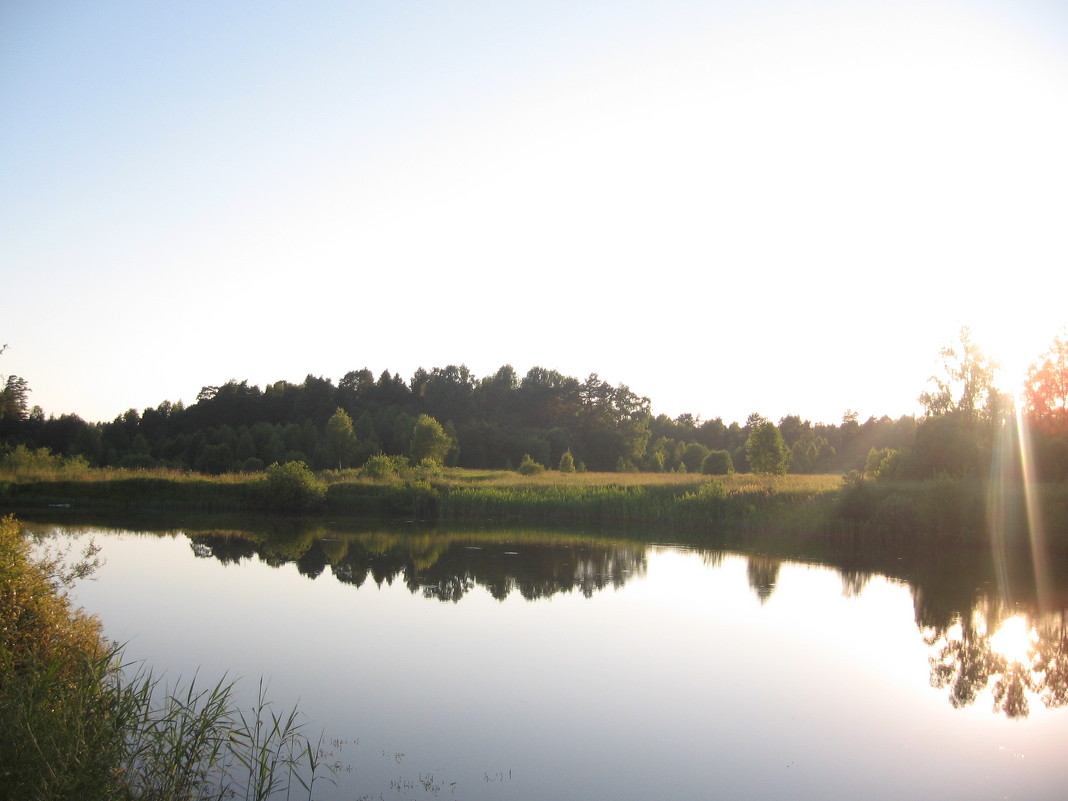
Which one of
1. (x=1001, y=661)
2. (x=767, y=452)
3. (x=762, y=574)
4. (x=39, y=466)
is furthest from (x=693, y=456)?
(x=1001, y=661)

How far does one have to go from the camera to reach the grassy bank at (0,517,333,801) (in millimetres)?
4852

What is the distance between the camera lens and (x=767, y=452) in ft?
129

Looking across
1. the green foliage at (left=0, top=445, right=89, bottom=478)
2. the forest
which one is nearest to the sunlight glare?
the forest

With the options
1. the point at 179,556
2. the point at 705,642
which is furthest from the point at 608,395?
the point at 705,642

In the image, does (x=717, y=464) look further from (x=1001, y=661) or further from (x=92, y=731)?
(x=92, y=731)

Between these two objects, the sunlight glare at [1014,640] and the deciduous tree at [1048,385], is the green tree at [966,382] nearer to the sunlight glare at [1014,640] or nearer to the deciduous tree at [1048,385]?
the deciduous tree at [1048,385]

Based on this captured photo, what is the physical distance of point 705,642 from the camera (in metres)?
12.0

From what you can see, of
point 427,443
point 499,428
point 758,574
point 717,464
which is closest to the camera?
point 758,574

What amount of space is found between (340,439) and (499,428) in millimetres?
20069

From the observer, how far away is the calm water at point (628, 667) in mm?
7086

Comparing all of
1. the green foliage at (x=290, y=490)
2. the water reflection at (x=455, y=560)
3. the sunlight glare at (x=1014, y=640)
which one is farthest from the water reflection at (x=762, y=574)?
the green foliage at (x=290, y=490)

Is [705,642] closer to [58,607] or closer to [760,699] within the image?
[760,699]

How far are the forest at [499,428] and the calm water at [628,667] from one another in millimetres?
15295

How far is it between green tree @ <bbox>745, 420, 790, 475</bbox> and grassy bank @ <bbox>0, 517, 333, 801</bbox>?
34.1m
